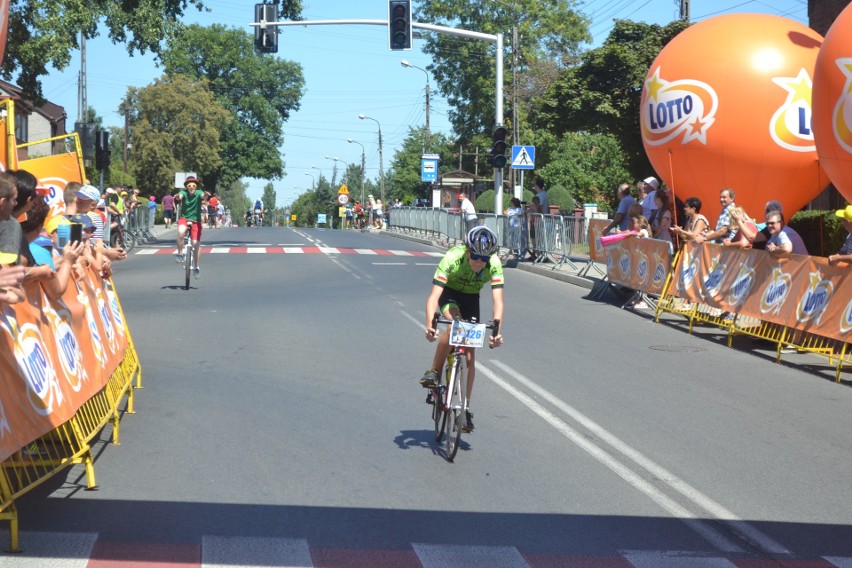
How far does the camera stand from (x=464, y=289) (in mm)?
8320

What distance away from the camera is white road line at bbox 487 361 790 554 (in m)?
6.02

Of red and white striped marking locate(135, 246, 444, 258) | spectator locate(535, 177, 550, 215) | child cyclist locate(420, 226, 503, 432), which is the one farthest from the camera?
red and white striped marking locate(135, 246, 444, 258)

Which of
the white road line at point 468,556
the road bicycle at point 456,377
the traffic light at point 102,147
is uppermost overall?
the traffic light at point 102,147

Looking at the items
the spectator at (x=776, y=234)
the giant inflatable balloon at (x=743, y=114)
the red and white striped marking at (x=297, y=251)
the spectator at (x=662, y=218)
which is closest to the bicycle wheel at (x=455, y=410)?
the spectator at (x=776, y=234)

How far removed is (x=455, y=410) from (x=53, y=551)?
3.09m

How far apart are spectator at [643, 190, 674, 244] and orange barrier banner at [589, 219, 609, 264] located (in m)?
2.12

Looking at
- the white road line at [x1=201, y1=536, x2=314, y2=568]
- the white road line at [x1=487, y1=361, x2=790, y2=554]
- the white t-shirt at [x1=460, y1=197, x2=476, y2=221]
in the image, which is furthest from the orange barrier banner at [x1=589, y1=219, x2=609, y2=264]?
the white road line at [x1=201, y1=536, x2=314, y2=568]

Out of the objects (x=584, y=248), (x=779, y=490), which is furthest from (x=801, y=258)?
(x=584, y=248)

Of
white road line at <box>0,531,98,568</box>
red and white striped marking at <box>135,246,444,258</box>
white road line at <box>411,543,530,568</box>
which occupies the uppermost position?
red and white striped marking at <box>135,246,444,258</box>

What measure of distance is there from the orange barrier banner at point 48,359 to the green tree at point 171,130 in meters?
59.3

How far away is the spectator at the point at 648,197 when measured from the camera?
2019 centimetres

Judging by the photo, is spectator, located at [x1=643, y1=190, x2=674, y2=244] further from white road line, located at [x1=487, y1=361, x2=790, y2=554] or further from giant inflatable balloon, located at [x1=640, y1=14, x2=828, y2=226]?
white road line, located at [x1=487, y1=361, x2=790, y2=554]

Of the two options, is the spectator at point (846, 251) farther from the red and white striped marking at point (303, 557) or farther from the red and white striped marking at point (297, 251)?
the red and white striped marking at point (297, 251)

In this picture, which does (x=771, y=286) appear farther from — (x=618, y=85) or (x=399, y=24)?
(x=618, y=85)
